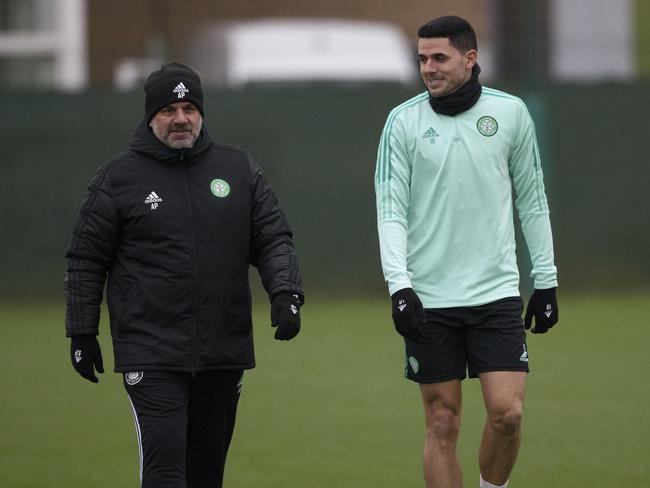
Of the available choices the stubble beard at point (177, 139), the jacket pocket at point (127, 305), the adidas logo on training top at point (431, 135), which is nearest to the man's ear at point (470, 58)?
the adidas logo on training top at point (431, 135)

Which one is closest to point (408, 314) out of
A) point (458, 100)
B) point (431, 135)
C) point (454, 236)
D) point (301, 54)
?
point (454, 236)

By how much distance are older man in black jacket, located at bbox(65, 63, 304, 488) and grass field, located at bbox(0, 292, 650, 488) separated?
2083 mm

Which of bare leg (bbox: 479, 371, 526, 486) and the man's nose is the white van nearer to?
bare leg (bbox: 479, 371, 526, 486)

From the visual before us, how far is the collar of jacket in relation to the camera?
239 inches

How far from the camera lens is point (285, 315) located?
602cm

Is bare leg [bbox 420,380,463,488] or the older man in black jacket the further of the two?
bare leg [bbox 420,380,463,488]

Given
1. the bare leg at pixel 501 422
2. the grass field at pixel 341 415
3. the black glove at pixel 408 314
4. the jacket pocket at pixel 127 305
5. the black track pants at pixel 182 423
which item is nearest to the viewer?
the black track pants at pixel 182 423

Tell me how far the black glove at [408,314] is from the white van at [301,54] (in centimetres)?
1238

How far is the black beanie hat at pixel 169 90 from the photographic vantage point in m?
6.06

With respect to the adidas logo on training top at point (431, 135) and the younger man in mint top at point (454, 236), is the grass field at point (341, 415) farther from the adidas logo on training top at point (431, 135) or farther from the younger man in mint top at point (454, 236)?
the adidas logo on training top at point (431, 135)

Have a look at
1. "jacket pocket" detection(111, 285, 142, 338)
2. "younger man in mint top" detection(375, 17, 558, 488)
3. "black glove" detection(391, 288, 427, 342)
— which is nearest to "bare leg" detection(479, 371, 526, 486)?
"younger man in mint top" detection(375, 17, 558, 488)

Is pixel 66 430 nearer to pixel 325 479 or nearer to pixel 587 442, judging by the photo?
pixel 325 479

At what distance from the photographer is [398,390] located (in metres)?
11.3

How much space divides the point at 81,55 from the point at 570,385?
38.7 feet
